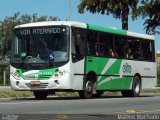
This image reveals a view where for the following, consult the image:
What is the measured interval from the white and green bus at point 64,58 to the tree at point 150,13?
13.6 m

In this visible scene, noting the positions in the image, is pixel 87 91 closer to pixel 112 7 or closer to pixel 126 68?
pixel 126 68

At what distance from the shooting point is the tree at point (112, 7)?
134ft

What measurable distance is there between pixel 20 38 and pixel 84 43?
8.98 feet

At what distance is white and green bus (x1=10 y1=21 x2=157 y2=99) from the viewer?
25562 millimetres

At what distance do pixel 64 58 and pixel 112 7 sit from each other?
52.4ft

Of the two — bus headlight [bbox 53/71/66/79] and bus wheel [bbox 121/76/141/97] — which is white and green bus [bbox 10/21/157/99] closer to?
bus headlight [bbox 53/71/66/79]

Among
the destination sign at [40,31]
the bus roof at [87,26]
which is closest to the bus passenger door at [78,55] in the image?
the bus roof at [87,26]

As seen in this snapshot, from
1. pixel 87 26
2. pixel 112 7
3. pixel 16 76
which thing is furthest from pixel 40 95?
pixel 112 7

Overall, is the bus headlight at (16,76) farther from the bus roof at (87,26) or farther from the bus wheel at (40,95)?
the bus roof at (87,26)

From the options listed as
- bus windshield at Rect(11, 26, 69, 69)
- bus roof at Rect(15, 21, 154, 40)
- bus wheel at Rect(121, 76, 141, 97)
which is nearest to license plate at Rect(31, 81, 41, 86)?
bus windshield at Rect(11, 26, 69, 69)

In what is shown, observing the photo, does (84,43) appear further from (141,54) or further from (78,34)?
(141,54)

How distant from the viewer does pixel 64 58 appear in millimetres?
25547

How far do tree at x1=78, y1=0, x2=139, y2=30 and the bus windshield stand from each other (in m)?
15.2

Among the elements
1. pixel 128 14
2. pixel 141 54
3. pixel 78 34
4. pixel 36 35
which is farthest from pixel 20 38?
pixel 128 14
